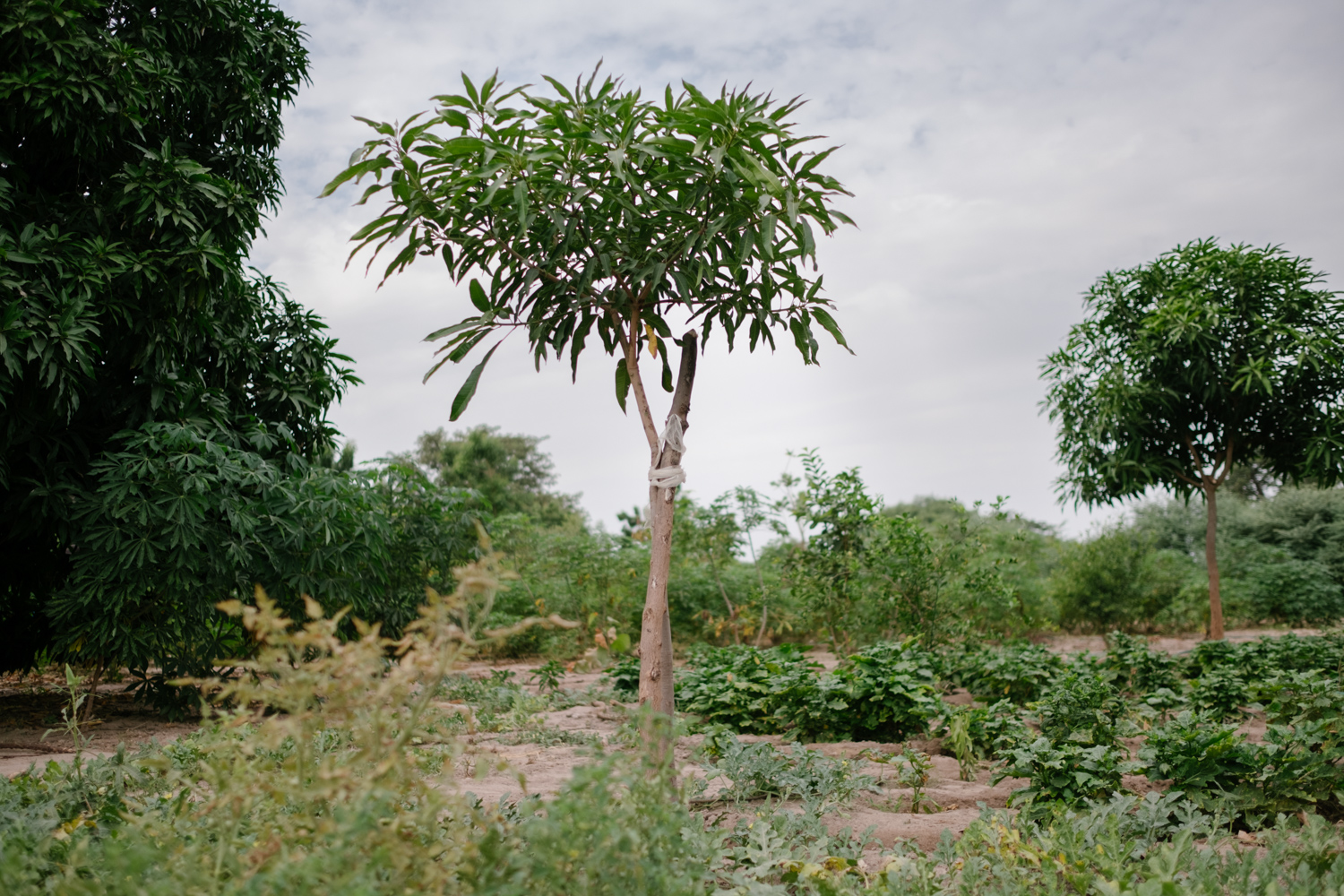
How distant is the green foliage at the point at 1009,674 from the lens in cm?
566

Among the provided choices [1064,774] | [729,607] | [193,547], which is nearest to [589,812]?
[1064,774]

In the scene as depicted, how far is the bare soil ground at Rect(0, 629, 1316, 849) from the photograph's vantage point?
10.2ft

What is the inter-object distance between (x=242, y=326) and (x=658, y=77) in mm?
5190

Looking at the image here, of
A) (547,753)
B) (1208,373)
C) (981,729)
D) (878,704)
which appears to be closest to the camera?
(981,729)

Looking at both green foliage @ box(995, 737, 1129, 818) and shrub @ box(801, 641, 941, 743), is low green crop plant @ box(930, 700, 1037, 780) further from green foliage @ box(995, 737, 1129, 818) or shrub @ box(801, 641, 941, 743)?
green foliage @ box(995, 737, 1129, 818)

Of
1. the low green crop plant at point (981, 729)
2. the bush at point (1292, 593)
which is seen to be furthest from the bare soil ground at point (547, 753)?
the bush at point (1292, 593)

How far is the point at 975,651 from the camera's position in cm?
706

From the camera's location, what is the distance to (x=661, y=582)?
338cm

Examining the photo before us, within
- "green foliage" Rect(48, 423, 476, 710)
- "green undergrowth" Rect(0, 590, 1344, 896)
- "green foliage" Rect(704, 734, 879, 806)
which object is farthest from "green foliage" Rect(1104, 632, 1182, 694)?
"green foliage" Rect(48, 423, 476, 710)

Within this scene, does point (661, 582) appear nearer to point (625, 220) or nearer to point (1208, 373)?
point (625, 220)

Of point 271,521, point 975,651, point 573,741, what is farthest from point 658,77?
point 975,651

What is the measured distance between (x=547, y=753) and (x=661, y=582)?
1795mm

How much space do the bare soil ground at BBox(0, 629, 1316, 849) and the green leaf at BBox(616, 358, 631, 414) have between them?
147cm

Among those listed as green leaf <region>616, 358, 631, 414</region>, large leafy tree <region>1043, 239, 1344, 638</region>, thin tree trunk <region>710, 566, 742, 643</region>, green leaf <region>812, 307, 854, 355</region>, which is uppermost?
large leafy tree <region>1043, 239, 1344, 638</region>
